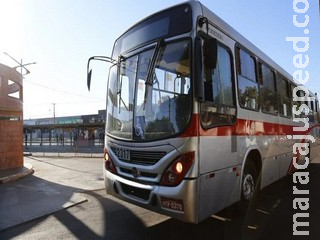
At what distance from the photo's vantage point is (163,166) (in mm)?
5125

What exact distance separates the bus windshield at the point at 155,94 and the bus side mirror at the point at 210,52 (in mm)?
276

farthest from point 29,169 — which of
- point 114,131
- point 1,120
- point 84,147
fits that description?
point 84,147

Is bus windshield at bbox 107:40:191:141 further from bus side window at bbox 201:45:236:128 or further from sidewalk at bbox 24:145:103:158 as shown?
sidewalk at bbox 24:145:103:158

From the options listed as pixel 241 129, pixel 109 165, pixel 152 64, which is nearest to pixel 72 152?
pixel 109 165

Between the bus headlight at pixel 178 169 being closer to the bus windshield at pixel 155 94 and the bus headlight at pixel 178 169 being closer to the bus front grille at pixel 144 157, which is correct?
the bus front grille at pixel 144 157

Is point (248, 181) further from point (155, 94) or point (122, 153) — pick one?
point (155, 94)

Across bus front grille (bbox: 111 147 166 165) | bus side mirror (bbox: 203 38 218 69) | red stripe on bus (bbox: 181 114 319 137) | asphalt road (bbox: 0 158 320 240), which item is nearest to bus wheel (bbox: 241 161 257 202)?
asphalt road (bbox: 0 158 320 240)

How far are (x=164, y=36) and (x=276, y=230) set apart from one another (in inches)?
142

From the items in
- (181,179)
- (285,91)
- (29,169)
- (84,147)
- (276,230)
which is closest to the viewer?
(181,179)

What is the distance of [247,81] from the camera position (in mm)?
6934

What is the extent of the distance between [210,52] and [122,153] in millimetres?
2192

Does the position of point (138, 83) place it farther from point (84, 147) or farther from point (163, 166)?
point (84, 147)

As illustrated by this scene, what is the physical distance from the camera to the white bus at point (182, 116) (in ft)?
16.4

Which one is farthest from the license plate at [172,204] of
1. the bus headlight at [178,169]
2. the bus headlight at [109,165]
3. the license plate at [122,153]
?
the bus headlight at [109,165]
